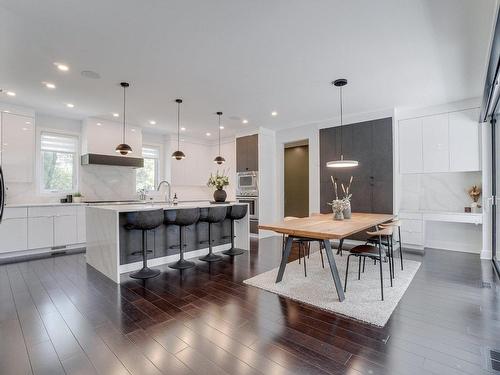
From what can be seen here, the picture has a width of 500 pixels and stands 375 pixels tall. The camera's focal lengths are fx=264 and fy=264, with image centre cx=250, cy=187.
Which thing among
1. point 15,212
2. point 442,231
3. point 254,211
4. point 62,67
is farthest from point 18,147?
point 442,231

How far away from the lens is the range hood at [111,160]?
17.5ft

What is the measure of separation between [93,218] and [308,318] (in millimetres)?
3358

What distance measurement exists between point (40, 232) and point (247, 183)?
4268 millimetres

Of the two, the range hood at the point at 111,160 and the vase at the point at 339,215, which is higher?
the range hood at the point at 111,160

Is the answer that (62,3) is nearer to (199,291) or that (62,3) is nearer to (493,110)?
(199,291)

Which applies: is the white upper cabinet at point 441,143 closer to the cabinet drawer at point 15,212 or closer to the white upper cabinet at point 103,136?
the white upper cabinet at point 103,136

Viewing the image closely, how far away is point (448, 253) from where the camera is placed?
15.5ft

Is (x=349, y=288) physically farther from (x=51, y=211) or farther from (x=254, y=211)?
(x=51, y=211)

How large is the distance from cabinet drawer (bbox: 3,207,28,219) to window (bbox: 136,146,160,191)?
97.7 inches

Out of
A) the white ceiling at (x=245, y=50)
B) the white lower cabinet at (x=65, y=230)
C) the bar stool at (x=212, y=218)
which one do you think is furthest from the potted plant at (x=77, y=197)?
the bar stool at (x=212, y=218)

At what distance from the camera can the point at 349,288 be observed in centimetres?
302

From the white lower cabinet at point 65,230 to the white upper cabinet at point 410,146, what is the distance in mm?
6428

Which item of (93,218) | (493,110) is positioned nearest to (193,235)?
(93,218)

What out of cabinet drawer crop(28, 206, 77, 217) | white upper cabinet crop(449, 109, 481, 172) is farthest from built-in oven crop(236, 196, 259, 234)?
white upper cabinet crop(449, 109, 481, 172)
